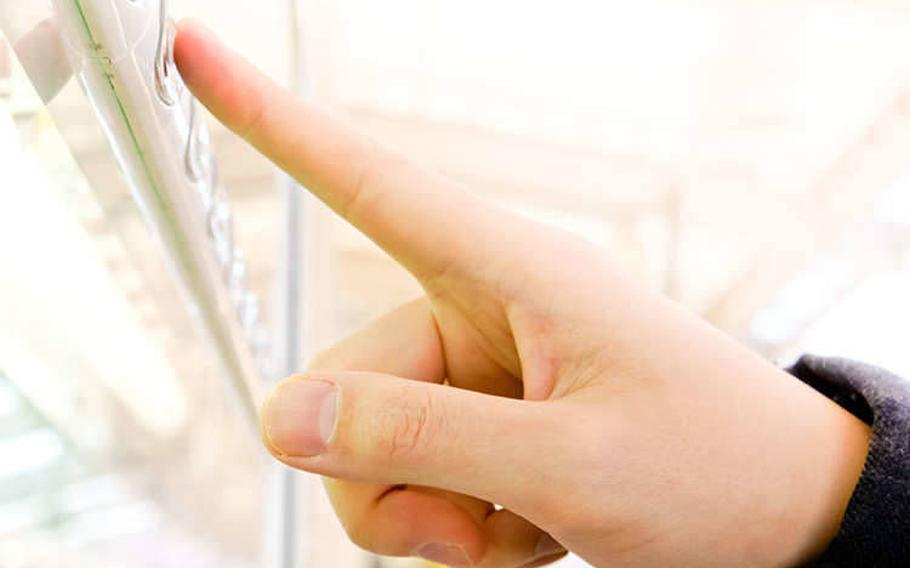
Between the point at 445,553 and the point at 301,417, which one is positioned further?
the point at 445,553

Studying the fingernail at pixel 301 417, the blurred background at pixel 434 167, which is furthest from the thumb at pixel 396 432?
the blurred background at pixel 434 167

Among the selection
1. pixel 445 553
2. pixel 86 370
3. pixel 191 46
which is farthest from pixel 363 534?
pixel 191 46

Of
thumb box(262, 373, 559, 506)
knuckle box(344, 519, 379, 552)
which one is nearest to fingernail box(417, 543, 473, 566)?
knuckle box(344, 519, 379, 552)

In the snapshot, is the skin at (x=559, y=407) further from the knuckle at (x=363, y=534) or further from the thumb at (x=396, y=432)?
the knuckle at (x=363, y=534)

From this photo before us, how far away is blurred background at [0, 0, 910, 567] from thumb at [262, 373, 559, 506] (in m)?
0.11

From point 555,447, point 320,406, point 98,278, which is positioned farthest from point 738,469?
point 98,278

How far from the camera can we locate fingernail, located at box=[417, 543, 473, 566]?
0.53 m

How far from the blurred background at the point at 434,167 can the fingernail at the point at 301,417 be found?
101 mm

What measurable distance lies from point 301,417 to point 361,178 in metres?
0.13

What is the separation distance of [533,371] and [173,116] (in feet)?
0.68

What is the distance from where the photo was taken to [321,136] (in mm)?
444

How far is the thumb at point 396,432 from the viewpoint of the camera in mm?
369

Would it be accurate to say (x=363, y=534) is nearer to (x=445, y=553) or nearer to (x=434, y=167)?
(x=445, y=553)

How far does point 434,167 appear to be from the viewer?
64.0 inches
